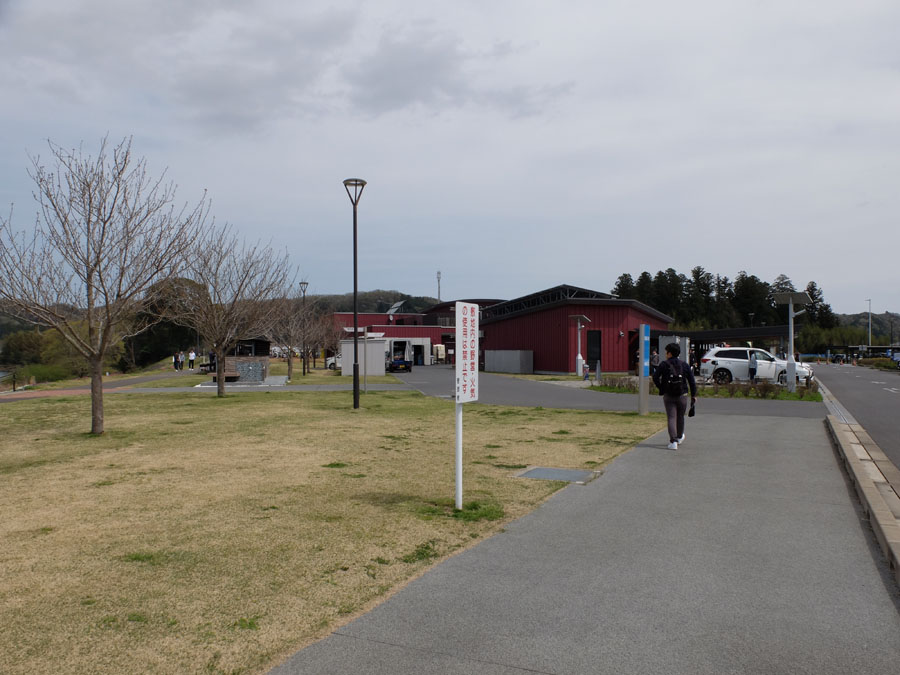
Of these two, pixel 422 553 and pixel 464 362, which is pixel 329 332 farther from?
pixel 422 553

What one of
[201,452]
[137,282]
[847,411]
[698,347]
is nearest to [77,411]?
[137,282]

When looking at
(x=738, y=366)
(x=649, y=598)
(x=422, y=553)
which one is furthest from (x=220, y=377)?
(x=738, y=366)

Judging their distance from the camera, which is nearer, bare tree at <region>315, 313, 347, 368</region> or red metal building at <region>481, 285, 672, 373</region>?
red metal building at <region>481, 285, 672, 373</region>

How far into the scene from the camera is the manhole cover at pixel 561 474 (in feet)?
28.2

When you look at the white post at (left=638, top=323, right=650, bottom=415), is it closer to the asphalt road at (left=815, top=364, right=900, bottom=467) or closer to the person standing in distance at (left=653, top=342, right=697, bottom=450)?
the asphalt road at (left=815, top=364, right=900, bottom=467)

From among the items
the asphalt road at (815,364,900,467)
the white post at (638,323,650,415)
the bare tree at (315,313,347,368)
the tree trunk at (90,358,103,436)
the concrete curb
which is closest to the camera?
the concrete curb

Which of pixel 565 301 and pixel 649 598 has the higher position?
pixel 565 301

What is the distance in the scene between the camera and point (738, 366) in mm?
31438

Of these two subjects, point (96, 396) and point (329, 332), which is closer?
point (96, 396)

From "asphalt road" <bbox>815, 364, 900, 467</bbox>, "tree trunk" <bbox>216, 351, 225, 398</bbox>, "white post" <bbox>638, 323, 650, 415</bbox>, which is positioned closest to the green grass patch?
"asphalt road" <bbox>815, 364, 900, 467</bbox>

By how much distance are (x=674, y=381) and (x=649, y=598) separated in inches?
294

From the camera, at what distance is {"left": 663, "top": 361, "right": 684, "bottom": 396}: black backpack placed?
37.3 ft

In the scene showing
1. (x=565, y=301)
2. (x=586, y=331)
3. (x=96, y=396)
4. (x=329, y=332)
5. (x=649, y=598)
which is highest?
(x=565, y=301)

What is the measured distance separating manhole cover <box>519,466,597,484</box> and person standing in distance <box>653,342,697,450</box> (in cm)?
285
